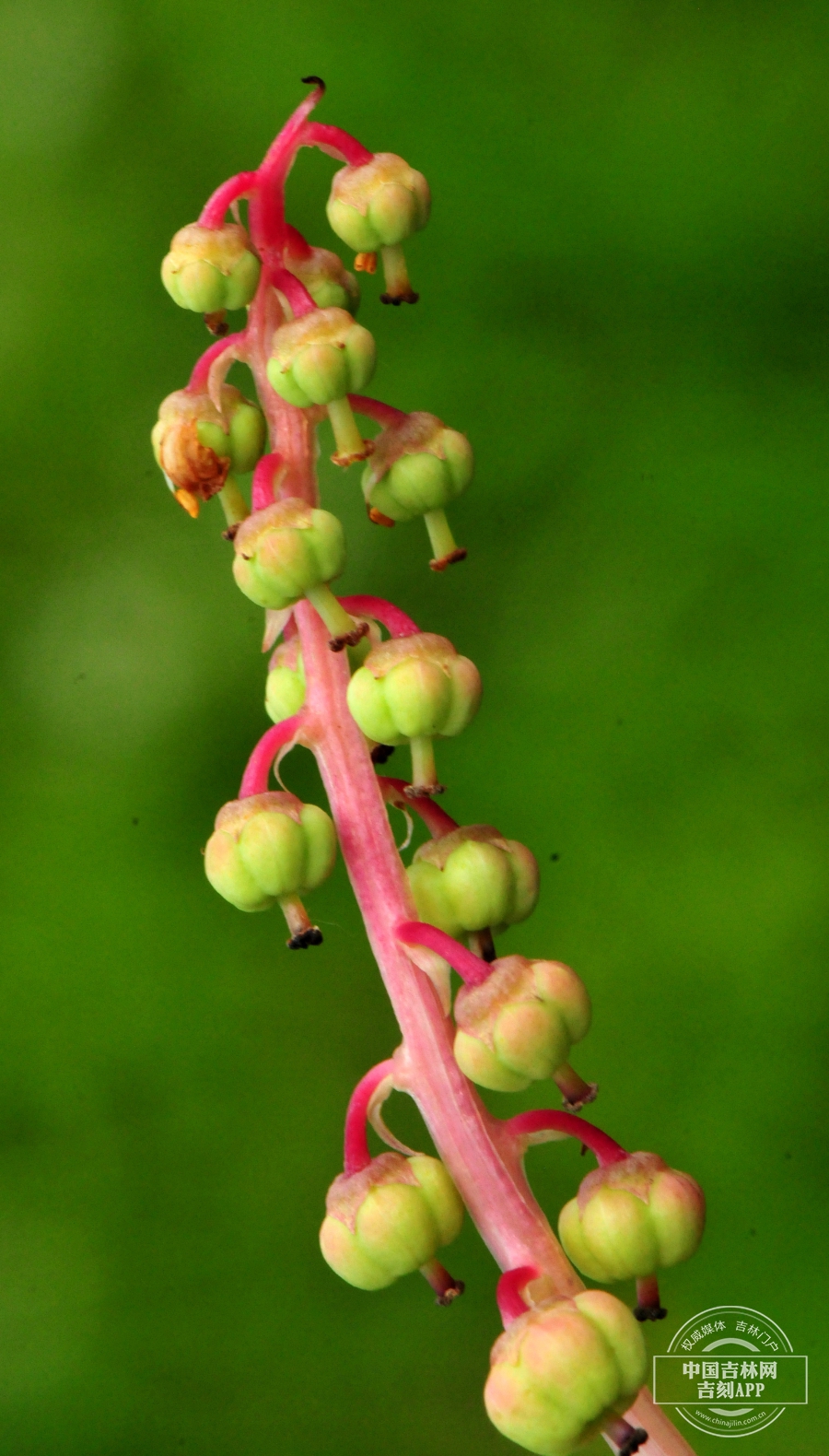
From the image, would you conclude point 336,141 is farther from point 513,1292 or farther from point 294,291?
point 513,1292

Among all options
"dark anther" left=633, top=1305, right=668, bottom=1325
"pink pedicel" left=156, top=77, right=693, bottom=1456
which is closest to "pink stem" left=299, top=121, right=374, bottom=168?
"pink pedicel" left=156, top=77, right=693, bottom=1456

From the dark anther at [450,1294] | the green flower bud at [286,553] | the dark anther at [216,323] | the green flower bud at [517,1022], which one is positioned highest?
the dark anther at [216,323]

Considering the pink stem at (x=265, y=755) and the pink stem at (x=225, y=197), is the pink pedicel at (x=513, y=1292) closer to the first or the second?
the pink stem at (x=265, y=755)

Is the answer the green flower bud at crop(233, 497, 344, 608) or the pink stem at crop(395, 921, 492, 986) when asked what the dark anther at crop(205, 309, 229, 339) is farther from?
the pink stem at crop(395, 921, 492, 986)

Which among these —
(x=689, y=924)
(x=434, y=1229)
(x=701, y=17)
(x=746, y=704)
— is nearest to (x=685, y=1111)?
(x=689, y=924)

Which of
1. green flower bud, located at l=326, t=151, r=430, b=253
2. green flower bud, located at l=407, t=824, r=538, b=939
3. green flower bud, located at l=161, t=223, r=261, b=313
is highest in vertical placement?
green flower bud, located at l=326, t=151, r=430, b=253

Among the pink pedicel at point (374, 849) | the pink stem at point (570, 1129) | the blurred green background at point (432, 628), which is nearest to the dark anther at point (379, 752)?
the pink pedicel at point (374, 849)

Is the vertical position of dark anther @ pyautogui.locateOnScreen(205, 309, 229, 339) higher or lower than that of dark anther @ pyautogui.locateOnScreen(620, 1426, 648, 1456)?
higher

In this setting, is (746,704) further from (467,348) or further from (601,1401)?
(601,1401)
